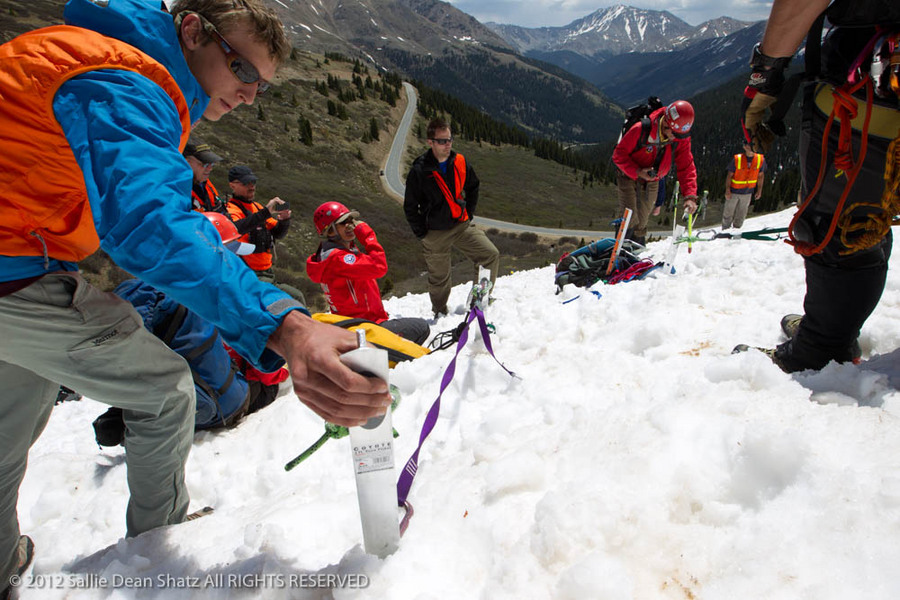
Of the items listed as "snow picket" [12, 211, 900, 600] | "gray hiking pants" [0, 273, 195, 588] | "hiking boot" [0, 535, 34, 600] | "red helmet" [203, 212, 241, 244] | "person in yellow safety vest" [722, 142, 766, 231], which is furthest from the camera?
"person in yellow safety vest" [722, 142, 766, 231]

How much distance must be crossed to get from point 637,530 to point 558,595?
315mm

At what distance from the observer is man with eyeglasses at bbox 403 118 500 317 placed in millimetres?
6109

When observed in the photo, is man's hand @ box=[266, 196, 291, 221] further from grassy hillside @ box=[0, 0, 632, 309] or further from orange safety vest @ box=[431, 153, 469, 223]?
grassy hillside @ box=[0, 0, 632, 309]

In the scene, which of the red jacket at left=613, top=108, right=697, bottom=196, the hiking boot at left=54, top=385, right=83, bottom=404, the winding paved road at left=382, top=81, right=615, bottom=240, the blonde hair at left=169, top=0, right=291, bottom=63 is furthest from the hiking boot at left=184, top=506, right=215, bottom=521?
the winding paved road at left=382, top=81, right=615, bottom=240

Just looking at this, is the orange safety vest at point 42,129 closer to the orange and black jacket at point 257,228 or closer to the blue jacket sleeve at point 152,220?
the blue jacket sleeve at point 152,220

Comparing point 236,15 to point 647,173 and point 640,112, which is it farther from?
point 640,112

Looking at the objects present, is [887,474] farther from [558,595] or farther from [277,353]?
[277,353]

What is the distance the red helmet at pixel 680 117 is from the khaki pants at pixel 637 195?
3.22ft

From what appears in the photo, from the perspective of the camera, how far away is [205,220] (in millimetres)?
1279

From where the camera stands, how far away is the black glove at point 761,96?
2236mm

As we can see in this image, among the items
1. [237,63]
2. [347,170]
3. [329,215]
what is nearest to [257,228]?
[329,215]

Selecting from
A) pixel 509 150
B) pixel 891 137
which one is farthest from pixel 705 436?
Answer: pixel 509 150

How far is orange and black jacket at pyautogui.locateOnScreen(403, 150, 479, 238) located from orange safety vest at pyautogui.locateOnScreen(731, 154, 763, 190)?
26.7 feet

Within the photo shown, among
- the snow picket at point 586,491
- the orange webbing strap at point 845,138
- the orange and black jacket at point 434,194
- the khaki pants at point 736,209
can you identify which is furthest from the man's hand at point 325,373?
the khaki pants at point 736,209
